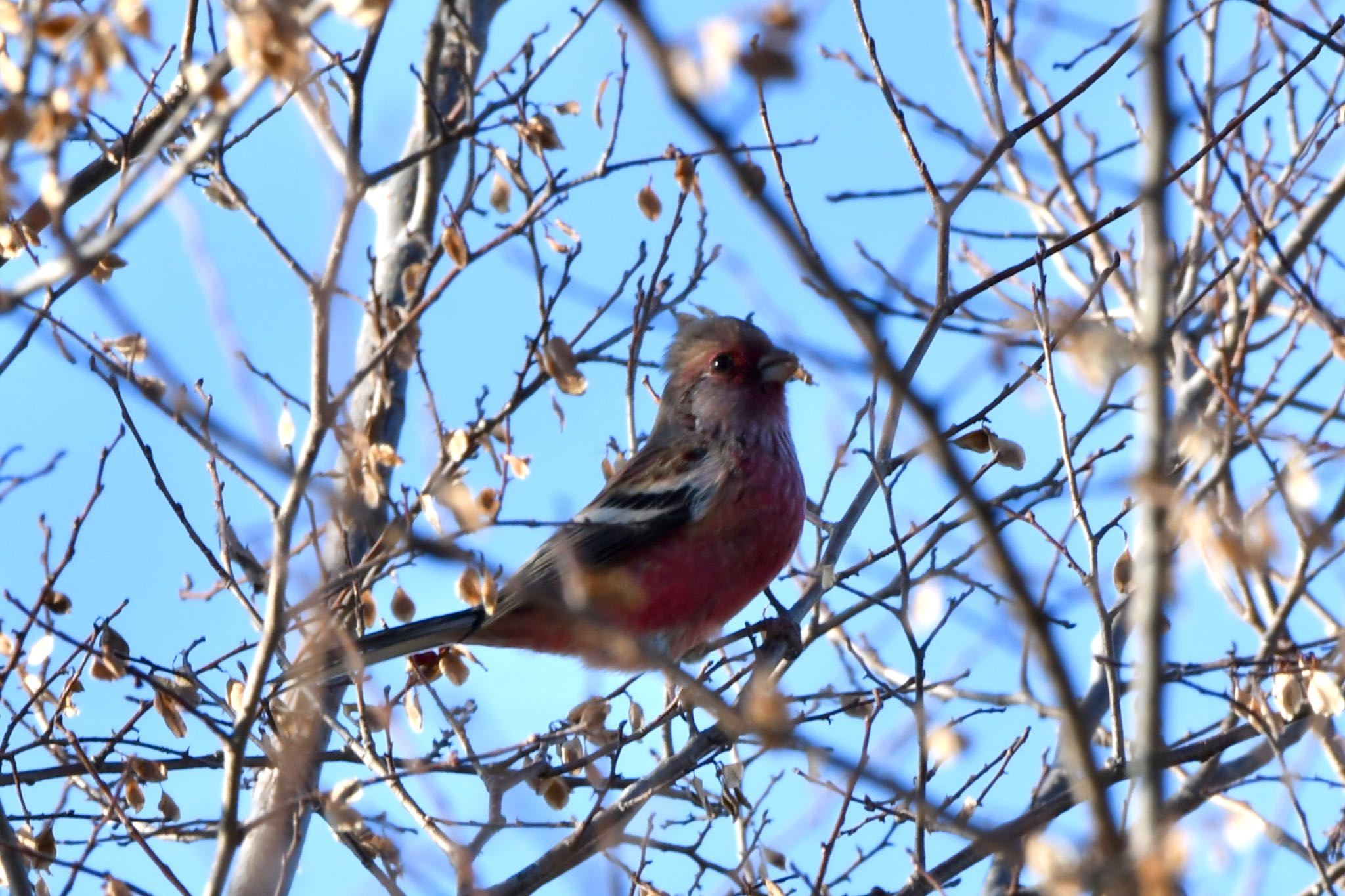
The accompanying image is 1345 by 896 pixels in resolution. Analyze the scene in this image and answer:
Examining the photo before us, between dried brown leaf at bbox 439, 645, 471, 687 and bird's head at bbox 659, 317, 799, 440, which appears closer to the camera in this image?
dried brown leaf at bbox 439, 645, 471, 687

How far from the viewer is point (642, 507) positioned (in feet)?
20.6

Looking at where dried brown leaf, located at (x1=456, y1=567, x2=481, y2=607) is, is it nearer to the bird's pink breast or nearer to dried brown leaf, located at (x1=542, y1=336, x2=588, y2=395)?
dried brown leaf, located at (x1=542, y1=336, x2=588, y2=395)

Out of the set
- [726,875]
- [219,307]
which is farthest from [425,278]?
[726,875]

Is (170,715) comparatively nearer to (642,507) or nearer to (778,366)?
(642,507)

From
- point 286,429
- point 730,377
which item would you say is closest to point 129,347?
point 286,429

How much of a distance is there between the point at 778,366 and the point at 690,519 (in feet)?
2.70

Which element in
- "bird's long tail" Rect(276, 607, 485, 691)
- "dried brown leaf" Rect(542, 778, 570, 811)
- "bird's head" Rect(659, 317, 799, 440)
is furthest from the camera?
"bird's head" Rect(659, 317, 799, 440)

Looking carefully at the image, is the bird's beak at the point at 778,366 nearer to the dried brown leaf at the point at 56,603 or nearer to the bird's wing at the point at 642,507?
the bird's wing at the point at 642,507

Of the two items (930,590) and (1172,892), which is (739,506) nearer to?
(930,590)

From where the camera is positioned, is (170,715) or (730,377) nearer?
(170,715)

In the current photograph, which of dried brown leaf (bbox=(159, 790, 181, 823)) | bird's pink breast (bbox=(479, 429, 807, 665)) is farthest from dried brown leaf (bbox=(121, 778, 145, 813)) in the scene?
bird's pink breast (bbox=(479, 429, 807, 665))

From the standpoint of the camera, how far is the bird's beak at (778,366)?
20.8 ft

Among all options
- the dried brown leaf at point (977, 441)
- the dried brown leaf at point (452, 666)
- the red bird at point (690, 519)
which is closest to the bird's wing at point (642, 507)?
the red bird at point (690, 519)

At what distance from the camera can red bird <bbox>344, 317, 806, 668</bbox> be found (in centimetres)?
580
